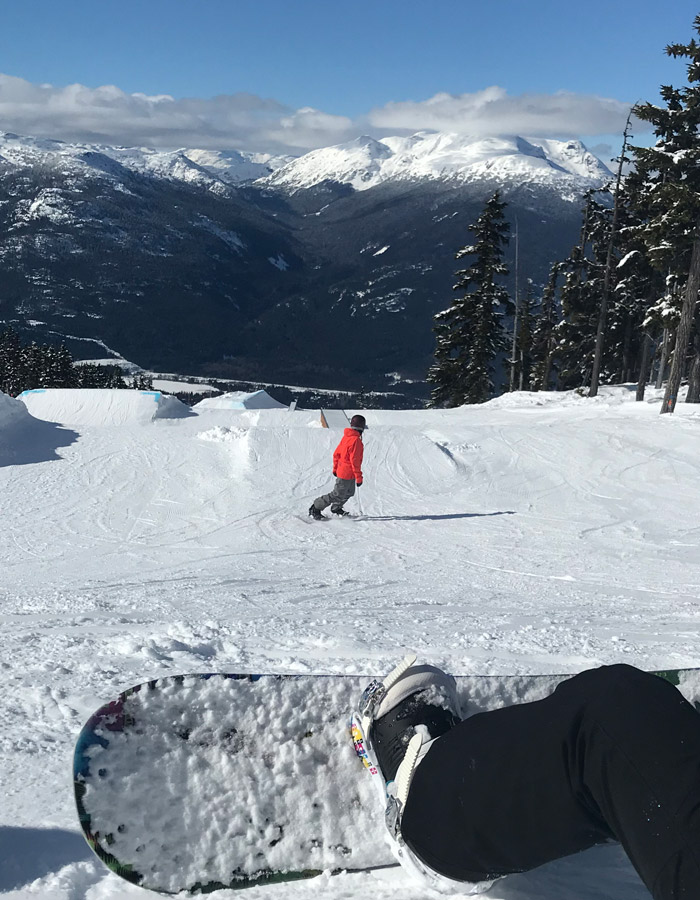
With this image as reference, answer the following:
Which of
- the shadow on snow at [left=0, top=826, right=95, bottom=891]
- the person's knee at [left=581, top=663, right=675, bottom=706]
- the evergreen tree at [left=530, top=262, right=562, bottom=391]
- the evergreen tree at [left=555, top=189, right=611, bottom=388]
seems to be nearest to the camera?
the person's knee at [left=581, top=663, right=675, bottom=706]

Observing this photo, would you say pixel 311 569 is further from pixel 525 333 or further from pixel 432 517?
pixel 525 333

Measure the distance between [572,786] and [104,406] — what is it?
78.6 feet

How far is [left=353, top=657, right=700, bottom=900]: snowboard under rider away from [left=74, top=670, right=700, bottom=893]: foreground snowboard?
304mm

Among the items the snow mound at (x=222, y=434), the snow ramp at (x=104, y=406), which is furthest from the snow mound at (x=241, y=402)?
the snow mound at (x=222, y=434)

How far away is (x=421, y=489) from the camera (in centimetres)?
1408

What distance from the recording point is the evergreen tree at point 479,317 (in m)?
37.5

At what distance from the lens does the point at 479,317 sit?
127 ft

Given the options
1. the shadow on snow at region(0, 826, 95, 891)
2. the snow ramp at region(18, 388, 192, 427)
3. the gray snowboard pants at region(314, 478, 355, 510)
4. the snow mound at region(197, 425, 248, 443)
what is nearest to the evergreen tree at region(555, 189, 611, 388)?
the snow ramp at region(18, 388, 192, 427)

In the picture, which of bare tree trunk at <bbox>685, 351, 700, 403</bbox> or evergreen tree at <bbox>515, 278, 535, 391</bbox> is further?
evergreen tree at <bbox>515, 278, 535, 391</bbox>

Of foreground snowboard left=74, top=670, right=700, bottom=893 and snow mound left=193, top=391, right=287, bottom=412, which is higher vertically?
foreground snowboard left=74, top=670, right=700, bottom=893

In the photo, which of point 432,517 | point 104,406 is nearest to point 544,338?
point 104,406

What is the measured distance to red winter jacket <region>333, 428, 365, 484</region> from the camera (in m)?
11.1

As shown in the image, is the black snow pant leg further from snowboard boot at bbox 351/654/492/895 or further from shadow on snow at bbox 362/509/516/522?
shadow on snow at bbox 362/509/516/522

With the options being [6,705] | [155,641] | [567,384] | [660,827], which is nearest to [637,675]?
[660,827]
